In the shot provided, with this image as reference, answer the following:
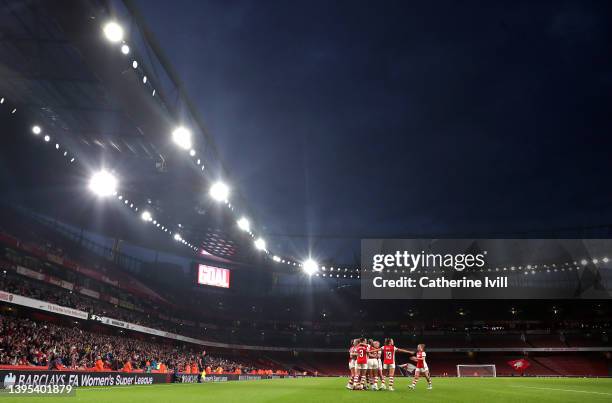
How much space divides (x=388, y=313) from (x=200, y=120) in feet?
221

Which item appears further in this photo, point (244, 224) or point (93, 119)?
point (244, 224)

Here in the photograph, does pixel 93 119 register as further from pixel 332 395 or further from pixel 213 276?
pixel 213 276

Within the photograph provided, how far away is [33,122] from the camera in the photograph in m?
24.1

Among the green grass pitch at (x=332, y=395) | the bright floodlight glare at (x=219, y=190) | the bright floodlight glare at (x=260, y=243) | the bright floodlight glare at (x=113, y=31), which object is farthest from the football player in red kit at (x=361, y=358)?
the bright floodlight glare at (x=260, y=243)

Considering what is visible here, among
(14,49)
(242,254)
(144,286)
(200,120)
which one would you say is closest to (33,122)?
(14,49)

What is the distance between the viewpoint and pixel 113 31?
13234 mm

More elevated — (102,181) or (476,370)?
(102,181)

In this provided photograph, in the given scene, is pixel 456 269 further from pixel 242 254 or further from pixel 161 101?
pixel 161 101

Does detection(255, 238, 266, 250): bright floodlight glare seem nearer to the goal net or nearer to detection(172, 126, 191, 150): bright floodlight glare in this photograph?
detection(172, 126, 191, 150): bright floodlight glare

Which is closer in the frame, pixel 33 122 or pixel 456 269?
pixel 33 122

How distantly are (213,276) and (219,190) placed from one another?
1541 inches

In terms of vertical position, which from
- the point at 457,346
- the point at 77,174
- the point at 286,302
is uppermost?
the point at 77,174

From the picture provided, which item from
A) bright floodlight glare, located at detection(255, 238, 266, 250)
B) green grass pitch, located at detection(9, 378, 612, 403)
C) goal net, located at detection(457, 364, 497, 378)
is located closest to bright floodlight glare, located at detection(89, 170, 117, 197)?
bright floodlight glare, located at detection(255, 238, 266, 250)

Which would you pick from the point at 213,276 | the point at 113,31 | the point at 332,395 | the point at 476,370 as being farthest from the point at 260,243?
the point at 476,370
